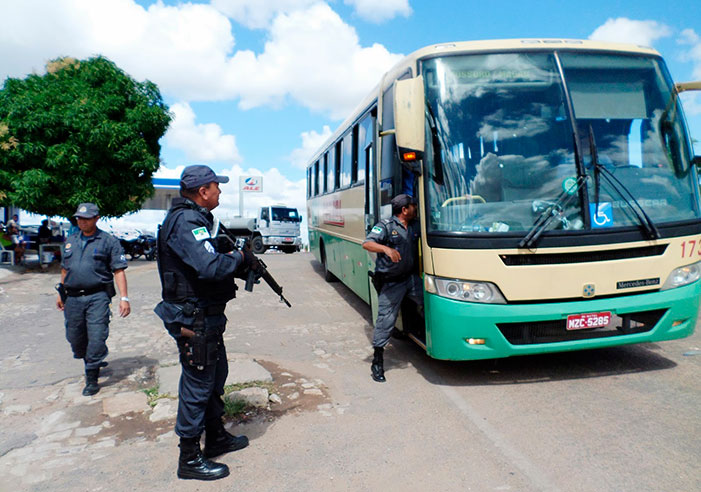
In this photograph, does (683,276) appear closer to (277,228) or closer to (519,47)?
(519,47)

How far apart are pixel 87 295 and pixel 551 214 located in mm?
4383

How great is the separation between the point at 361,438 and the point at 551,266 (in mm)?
2126

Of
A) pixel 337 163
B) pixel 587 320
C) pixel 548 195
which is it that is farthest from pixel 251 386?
pixel 337 163

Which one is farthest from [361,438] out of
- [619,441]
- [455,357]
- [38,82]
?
[38,82]

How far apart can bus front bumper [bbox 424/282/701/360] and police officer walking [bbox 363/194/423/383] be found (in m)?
0.39

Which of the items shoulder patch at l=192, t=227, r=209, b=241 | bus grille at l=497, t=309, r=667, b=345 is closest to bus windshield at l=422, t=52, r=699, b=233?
bus grille at l=497, t=309, r=667, b=345

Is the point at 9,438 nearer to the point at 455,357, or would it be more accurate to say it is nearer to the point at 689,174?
the point at 455,357

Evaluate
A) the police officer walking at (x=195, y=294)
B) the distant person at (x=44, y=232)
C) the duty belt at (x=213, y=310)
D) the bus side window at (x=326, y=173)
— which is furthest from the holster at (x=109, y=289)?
the distant person at (x=44, y=232)

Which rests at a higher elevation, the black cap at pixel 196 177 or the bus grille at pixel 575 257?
the black cap at pixel 196 177

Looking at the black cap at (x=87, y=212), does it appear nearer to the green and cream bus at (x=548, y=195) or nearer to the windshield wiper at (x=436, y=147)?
the green and cream bus at (x=548, y=195)

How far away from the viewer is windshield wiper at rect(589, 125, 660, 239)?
15.2 ft

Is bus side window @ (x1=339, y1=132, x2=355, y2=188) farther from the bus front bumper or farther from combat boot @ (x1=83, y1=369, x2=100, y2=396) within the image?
combat boot @ (x1=83, y1=369, x2=100, y2=396)

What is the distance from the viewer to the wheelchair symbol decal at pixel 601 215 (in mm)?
4578

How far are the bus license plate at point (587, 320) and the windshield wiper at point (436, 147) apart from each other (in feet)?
5.39
